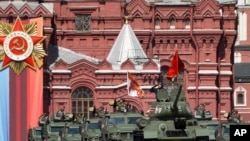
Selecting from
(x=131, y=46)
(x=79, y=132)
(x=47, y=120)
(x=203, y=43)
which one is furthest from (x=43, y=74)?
(x=79, y=132)

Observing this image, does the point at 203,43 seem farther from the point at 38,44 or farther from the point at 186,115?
the point at 186,115

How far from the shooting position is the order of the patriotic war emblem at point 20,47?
2279 inches

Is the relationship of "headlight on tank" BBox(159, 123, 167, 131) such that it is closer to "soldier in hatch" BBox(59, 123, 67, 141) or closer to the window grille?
"soldier in hatch" BBox(59, 123, 67, 141)

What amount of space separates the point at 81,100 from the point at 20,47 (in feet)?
14.7

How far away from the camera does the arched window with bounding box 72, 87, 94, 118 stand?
5878 centimetres

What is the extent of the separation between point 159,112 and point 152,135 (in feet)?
5.94

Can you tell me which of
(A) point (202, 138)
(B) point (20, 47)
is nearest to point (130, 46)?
(B) point (20, 47)

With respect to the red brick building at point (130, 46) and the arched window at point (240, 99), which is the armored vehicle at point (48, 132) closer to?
the red brick building at point (130, 46)

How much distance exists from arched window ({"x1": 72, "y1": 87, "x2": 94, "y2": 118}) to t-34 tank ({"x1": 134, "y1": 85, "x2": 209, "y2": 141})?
26708mm

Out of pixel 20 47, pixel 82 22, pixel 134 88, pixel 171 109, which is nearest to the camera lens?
pixel 171 109

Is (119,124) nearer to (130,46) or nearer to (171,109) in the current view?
(171,109)

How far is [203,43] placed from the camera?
6028 cm

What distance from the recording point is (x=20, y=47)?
57906 millimetres

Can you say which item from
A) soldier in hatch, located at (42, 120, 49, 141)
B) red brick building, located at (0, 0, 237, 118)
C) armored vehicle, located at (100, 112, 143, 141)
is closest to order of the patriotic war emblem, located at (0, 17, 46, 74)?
red brick building, located at (0, 0, 237, 118)
